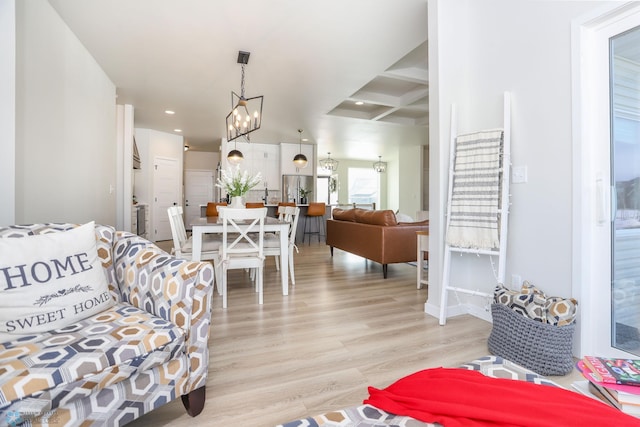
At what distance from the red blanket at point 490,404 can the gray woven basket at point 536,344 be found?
3.43 feet

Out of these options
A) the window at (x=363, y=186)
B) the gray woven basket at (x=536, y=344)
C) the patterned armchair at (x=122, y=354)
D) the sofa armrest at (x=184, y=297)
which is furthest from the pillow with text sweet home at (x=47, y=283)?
the window at (x=363, y=186)

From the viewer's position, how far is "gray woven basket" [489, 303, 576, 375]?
1703 mm

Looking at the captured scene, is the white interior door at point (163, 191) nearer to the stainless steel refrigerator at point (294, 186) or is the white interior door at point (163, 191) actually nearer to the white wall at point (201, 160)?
the white wall at point (201, 160)

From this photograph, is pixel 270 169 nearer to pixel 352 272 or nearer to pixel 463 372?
pixel 352 272

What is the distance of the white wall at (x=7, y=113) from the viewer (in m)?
1.96

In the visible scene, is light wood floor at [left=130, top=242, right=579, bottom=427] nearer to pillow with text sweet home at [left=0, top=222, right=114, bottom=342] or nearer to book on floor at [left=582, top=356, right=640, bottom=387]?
pillow with text sweet home at [left=0, top=222, right=114, bottom=342]

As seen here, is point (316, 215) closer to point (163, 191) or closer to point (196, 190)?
point (163, 191)

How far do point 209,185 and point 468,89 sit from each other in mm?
8729

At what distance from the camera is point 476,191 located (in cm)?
235

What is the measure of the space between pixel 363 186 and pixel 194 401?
11641 mm

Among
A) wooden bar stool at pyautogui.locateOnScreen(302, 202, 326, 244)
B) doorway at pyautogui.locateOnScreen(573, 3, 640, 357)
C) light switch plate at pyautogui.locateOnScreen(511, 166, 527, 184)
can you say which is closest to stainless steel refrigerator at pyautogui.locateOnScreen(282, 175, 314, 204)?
wooden bar stool at pyautogui.locateOnScreen(302, 202, 326, 244)

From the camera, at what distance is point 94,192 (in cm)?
379

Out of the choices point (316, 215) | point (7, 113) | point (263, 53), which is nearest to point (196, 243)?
point (7, 113)

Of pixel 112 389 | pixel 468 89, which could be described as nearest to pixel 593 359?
pixel 112 389
